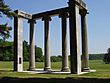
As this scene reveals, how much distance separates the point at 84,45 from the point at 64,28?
6.55 metres

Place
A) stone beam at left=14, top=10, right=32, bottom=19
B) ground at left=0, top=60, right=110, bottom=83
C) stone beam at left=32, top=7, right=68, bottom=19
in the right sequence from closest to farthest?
1. ground at left=0, top=60, right=110, bottom=83
2. stone beam at left=32, top=7, right=68, bottom=19
3. stone beam at left=14, top=10, right=32, bottom=19

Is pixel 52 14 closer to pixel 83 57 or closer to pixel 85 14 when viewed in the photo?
pixel 85 14

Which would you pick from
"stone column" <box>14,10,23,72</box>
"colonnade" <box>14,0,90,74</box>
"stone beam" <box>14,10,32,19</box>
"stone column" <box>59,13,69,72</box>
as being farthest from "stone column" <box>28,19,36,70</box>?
"stone column" <box>59,13,69,72</box>

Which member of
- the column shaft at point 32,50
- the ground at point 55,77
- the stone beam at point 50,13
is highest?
the stone beam at point 50,13

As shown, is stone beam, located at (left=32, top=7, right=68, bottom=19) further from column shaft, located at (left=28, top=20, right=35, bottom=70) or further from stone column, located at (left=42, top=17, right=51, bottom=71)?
column shaft, located at (left=28, top=20, right=35, bottom=70)

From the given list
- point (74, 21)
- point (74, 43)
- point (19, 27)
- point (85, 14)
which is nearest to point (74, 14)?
point (74, 21)

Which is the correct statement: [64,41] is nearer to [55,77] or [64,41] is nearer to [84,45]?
→ [84,45]

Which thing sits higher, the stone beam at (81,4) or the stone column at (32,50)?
the stone beam at (81,4)

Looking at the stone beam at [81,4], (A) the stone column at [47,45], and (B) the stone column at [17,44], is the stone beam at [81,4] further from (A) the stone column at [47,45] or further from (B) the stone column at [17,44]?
(B) the stone column at [17,44]

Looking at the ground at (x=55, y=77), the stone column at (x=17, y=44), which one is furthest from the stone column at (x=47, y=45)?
the ground at (x=55, y=77)

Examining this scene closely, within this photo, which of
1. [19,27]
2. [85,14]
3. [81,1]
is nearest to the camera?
[81,1]

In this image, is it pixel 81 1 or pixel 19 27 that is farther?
pixel 19 27

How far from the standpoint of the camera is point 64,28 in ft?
224

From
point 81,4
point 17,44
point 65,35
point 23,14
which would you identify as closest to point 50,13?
point 65,35
